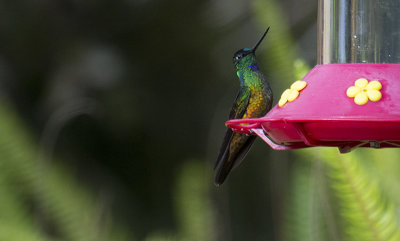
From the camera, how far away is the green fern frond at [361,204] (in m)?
2.27

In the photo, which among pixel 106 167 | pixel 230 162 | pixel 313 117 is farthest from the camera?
pixel 106 167

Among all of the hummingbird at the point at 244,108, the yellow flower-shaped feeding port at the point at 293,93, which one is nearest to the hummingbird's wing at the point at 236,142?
the hummingbird at the point at 244,108

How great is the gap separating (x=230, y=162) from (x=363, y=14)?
36.3 inches

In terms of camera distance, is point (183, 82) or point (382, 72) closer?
point (382, 72)

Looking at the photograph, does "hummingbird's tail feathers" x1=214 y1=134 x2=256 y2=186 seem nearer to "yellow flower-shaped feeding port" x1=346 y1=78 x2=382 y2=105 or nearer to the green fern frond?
the green fern frond

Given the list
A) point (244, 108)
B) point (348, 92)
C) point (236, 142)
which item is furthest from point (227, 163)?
point (348, 92)

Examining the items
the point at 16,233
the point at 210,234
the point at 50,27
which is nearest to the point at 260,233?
the point at 50,27

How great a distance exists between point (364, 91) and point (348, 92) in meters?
0.04

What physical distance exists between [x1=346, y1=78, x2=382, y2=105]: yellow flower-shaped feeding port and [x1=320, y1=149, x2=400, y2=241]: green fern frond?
1.65ft

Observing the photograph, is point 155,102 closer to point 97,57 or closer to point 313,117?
point 97,57

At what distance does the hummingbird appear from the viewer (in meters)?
2.91

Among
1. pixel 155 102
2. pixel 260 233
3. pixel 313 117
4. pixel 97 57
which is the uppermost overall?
pixel 313 117

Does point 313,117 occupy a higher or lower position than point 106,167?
higher

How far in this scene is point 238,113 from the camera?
122 inches
